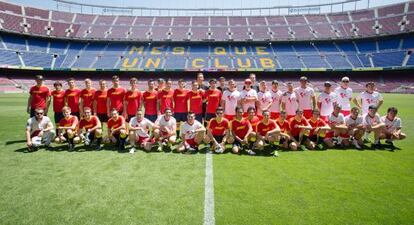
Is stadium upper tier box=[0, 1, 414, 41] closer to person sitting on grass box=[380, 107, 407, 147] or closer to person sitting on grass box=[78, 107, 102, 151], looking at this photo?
person sitting on grass box=[380, 107, 407, 147]

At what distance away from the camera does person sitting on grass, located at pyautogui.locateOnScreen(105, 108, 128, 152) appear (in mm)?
8359

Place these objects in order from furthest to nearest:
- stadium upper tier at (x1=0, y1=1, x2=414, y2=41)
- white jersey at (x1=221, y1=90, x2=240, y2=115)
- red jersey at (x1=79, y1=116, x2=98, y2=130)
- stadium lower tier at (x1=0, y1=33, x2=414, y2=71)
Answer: stadium upper tier at (x1=0, y1=1, x2=414, y2=41), stadium lower tier at (x1=0, y1=33, x2=414, y2=71), white jersey at (x1=221, y1=90, x2=240, y2=115), red jersey at (x1=79, y1=116, x2=98, y2=130)

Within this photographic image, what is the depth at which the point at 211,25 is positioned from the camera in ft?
189

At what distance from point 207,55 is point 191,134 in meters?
43.6

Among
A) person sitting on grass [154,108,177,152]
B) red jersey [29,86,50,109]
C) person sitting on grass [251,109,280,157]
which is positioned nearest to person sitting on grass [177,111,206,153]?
person sitting on grass [154,108,177,152]

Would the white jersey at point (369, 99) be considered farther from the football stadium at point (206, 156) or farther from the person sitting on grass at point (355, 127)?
the person sitting on grass at point (355, 127)

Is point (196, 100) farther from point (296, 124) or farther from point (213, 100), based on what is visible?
point (296, 124)

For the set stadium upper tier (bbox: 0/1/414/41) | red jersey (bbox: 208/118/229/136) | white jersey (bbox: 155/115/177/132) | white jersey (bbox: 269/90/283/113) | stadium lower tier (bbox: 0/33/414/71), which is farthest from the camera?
stadium upper tier (bbox: 0/1/414/41)

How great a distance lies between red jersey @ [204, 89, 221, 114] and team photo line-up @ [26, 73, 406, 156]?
35mm

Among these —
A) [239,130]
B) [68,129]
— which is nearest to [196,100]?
[239,130]

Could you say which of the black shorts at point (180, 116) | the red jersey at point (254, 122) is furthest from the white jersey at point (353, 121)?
the black shorts at point (180, 116)

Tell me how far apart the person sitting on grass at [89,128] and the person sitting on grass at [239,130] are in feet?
14.0

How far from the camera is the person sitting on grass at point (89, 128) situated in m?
8.61

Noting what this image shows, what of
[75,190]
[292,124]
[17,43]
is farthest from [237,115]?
[17,43]
